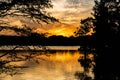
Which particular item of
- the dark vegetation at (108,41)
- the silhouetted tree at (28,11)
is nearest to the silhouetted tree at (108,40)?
the dark vegetation at (108,41)

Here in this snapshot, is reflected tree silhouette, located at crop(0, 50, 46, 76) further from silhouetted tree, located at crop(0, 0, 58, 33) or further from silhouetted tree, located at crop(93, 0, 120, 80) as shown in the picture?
silhouetted tree, located at crop(93, 0, 120, 80)

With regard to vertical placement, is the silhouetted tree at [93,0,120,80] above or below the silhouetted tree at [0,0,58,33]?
below

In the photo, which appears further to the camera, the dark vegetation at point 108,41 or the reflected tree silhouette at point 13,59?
the dark vegetation at point 108,41

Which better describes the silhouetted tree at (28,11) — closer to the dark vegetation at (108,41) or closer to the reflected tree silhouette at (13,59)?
the reflected tree silhouette at (13,59)

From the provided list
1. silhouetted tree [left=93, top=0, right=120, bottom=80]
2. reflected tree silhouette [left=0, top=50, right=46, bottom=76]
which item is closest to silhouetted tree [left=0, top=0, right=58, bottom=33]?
reflected tree silhouette [left=0, top=50, right=46, bottom=76]

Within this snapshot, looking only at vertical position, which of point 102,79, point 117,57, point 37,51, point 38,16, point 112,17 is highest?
point 38,16

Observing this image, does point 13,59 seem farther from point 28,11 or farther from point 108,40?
point 108,40

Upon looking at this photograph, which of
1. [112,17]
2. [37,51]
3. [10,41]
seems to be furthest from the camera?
[112,17]

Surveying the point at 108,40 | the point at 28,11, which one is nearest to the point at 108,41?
the point at 108,40

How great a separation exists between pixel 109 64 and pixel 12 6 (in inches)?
984

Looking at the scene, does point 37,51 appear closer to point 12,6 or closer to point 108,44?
point 12,6

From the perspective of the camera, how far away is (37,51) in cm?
1223

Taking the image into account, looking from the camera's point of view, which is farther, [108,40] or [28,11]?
[108,40]

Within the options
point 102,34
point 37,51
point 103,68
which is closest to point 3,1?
point 37,51
